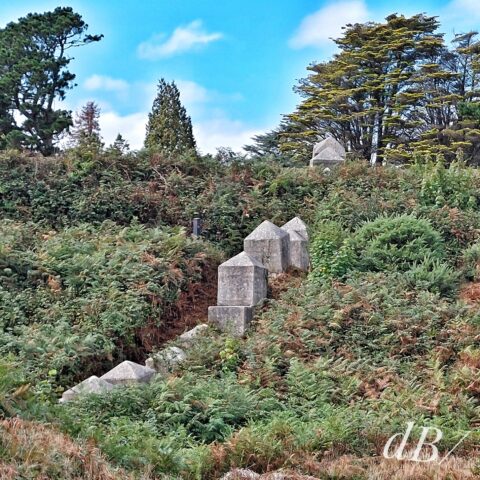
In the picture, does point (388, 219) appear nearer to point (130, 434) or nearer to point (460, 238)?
point (460, 238)

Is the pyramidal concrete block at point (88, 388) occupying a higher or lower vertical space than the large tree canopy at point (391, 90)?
lower

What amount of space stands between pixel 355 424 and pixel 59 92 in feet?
63.2

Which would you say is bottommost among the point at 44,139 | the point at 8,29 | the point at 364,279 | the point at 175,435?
the point at 175,435

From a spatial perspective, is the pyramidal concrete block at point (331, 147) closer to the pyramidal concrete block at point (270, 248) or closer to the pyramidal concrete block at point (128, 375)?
the pyramidal concrete block at point (270, 248)

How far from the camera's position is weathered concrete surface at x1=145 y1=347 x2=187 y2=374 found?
260 inches

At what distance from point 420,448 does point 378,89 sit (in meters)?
20.2

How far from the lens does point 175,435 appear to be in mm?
4770

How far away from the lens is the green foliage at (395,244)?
26.5 ft

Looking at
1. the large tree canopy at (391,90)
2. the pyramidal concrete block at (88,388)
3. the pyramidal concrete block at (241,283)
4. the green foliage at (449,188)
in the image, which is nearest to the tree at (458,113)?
the large tree canopy at (391,90)

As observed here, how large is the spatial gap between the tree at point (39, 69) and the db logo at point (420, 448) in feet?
60.0

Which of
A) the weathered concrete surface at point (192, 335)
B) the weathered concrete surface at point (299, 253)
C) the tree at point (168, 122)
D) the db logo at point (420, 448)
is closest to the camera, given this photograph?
the db logo at point (420, 448)

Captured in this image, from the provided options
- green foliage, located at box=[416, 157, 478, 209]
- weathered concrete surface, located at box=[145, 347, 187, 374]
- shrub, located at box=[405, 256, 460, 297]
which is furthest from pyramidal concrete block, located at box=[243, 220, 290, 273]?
green foliage, located at box=[416, 157, 478, 209]

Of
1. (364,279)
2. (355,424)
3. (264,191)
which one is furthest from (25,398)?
(264,191)

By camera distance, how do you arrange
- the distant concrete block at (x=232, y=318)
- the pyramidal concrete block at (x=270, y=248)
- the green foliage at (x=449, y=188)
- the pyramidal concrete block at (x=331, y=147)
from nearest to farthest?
the distant concrete block at (x=232, y=318), the pyramidal concrete block at (x=270, y=248), the green foliage at (x=449, y=188), the pyramidal concrete block at (x=331, y=147)
